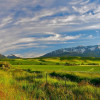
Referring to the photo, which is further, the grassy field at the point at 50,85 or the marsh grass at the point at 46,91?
the grassy field at the point at 50,85

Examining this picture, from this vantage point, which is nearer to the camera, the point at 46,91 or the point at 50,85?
the point at 46,91

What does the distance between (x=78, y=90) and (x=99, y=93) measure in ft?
6.08

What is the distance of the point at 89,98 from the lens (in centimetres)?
973

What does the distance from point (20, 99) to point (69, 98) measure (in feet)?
10.7

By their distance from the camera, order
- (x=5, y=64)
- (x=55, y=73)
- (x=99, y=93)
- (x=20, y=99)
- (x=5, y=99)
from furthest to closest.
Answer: (x=5, y=64)
(x=55, y=73)
(x=99, y=93)
(x=20, y=99)
(x=5, y=99)

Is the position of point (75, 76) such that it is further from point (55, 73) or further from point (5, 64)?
point (5, 64)

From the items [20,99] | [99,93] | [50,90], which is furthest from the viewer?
[50,90]

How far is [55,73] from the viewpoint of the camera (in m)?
25.9

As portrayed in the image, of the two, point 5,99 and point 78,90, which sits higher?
point 5,99

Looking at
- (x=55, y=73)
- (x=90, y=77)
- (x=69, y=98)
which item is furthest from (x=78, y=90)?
(x=55, y=73)

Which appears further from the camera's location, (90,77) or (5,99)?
(90,77)

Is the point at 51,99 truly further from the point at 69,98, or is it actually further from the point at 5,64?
the point at 5,64

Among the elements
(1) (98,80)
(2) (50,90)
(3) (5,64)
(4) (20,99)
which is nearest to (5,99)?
(4) (20,99)

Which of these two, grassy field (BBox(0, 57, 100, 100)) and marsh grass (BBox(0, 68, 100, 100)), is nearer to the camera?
marsh grass (BBox(0, 68, 100, 100))
